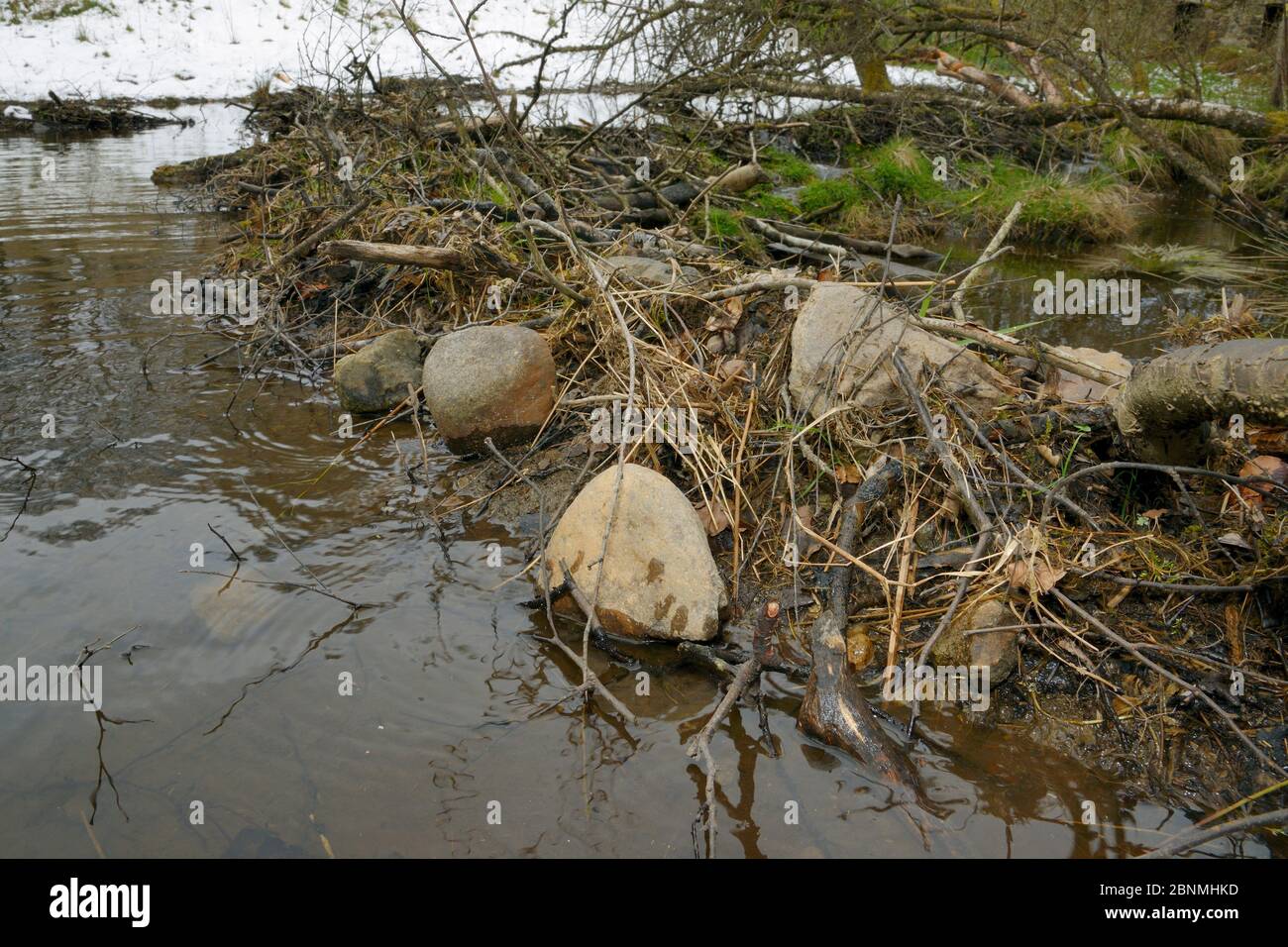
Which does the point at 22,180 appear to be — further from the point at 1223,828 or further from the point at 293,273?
the point at 1223,828

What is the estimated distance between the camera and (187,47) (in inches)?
754

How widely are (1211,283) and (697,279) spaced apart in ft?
17.1

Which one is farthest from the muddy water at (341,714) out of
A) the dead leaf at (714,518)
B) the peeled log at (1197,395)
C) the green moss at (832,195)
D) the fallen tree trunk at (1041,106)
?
the fallen tree trunk at (1041,106)

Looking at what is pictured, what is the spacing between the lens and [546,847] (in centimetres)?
256

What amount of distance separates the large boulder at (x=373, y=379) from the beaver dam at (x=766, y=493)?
2 cm

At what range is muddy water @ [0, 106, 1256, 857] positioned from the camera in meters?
2.61

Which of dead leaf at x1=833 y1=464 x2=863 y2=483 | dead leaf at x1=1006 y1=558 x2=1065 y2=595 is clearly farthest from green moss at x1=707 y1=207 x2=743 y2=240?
dead leaf at x1=1006 y1=558 x2=1065 y2=595

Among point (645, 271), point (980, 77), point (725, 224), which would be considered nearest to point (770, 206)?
point (725, 224)

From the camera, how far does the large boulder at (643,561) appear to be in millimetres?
3398

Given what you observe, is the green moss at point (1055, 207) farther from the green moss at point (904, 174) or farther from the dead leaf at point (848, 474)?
the dead leaf at point (848, 474)

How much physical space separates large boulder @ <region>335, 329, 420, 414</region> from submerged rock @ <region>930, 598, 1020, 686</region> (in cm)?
332

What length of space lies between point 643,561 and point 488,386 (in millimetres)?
1531

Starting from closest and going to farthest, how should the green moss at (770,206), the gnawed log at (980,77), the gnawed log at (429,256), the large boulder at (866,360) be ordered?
the large boulder at (866,360), the gnawed log at (429,256), the green moss at (770,206), the gnawed log at (980,77)

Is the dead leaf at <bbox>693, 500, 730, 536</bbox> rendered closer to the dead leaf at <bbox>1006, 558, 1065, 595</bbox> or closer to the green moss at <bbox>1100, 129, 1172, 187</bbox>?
the dead leaf at <bbox>1006, 558, 1065, 595</bbox>
